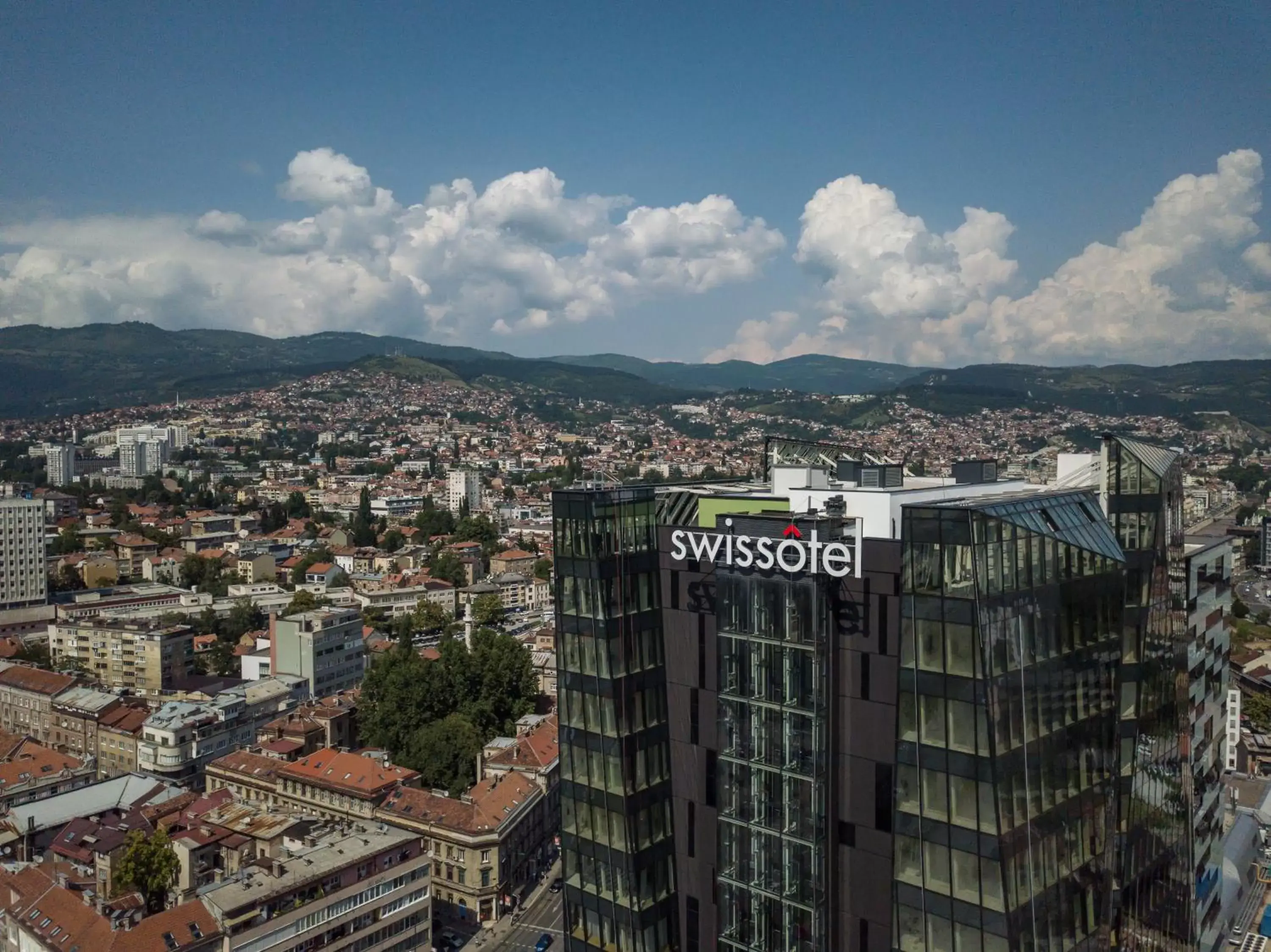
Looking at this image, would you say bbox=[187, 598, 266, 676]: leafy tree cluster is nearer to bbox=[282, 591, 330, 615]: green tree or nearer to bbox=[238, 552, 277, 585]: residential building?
bbox=[282, 591, 330, 615]: green tree

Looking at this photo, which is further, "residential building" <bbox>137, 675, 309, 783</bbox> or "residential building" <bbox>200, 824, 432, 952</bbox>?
"residential building" <bbox>137, 675, 309, 783</bbox>

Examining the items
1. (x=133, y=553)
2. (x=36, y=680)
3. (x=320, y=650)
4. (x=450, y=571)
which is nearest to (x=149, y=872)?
(x=320, y=650)

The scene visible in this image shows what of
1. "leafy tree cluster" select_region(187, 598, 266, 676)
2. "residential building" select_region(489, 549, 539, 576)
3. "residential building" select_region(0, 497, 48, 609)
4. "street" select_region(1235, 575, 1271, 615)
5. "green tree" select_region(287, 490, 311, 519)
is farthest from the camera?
"green tree" select_region(287, 490, 311, 519)

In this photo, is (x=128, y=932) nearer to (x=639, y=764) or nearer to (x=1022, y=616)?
(x=639, y=764)

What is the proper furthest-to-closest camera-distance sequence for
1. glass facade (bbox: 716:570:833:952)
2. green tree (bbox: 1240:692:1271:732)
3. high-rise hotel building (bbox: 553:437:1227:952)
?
green tree (bbox: 1240:692:1271:732), glass facade (bbox: 716:570:833:952), high-rise hotel building (bbox: 553:437:1227:952)

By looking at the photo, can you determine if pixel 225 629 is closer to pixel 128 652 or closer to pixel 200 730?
pixel 128 652

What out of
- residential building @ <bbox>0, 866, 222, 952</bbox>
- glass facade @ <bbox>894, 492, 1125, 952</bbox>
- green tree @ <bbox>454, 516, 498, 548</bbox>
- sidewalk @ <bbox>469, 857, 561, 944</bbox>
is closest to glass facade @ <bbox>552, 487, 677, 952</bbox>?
glass facade @ <bbox>894, 492, 1125, 952</bbox>
